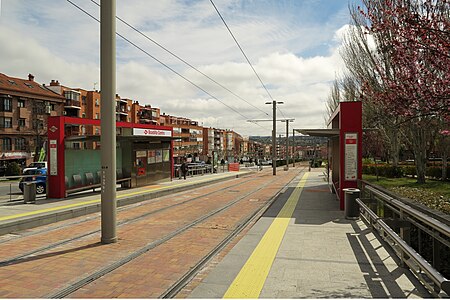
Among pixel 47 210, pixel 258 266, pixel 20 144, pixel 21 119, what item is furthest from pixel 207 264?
pixel 21 119

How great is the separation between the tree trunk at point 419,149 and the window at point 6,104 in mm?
46237

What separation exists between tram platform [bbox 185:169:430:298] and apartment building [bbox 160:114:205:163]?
282 ft

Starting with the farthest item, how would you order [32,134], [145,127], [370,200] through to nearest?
[32,134] < [145,127] < [370,200]

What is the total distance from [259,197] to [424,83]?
7.96 m

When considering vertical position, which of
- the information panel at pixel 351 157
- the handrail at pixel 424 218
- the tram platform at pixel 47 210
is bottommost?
the tram platform at pixel 47 210

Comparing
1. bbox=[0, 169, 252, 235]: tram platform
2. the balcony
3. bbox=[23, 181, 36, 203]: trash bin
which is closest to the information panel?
bbox=[0, 169, 252, 235]: tram platform

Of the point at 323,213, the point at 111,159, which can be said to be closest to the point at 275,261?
the point at 111,159

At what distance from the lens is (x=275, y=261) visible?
612 centimetres

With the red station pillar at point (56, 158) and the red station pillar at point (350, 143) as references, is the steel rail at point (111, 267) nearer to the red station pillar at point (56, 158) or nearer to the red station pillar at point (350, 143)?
the red station pillar at point (350, 143)

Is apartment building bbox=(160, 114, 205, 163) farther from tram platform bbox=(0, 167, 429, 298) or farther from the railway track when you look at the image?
tram platform bbox=(0, 167, 429, 298)

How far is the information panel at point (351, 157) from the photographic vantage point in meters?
11.4

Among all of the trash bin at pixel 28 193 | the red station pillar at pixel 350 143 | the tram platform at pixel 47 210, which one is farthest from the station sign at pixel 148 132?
the red station pillar at pixel 350 143

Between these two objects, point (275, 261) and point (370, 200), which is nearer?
point (275, 261)

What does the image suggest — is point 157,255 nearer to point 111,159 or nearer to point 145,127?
point 111,159
